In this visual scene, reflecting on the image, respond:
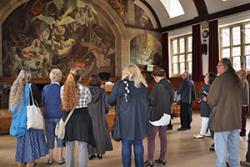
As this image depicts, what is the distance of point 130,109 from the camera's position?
172 inches

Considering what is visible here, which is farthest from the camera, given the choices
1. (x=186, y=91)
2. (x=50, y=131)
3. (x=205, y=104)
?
(x=186, y=91)

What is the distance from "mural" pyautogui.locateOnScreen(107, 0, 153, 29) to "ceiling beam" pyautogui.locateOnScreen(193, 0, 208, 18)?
365 cm

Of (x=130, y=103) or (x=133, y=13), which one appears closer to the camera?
(x=130, y=103)

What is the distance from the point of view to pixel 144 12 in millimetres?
19766

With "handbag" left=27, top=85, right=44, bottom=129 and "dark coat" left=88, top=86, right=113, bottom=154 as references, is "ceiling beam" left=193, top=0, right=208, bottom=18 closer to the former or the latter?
"dark coat" left=88, top=86, right=113, bottom=154

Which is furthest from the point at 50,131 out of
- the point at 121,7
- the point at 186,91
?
the point at 121,7

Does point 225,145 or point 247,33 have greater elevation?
point 247,33

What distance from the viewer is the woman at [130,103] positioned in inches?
172

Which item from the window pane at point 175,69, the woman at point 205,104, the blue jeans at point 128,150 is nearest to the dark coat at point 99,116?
Result: the blue jeans at point 128,150

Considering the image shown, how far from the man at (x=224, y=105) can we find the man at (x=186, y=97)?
552 centimetres

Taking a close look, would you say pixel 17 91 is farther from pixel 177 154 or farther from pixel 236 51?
pixel 236 51

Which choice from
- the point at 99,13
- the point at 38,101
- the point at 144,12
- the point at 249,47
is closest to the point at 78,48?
the point at 99,13

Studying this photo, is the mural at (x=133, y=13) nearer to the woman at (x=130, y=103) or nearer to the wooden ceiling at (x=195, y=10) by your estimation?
the wooden ceiling at (x=195, y=10)

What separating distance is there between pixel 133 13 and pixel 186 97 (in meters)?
10.4
